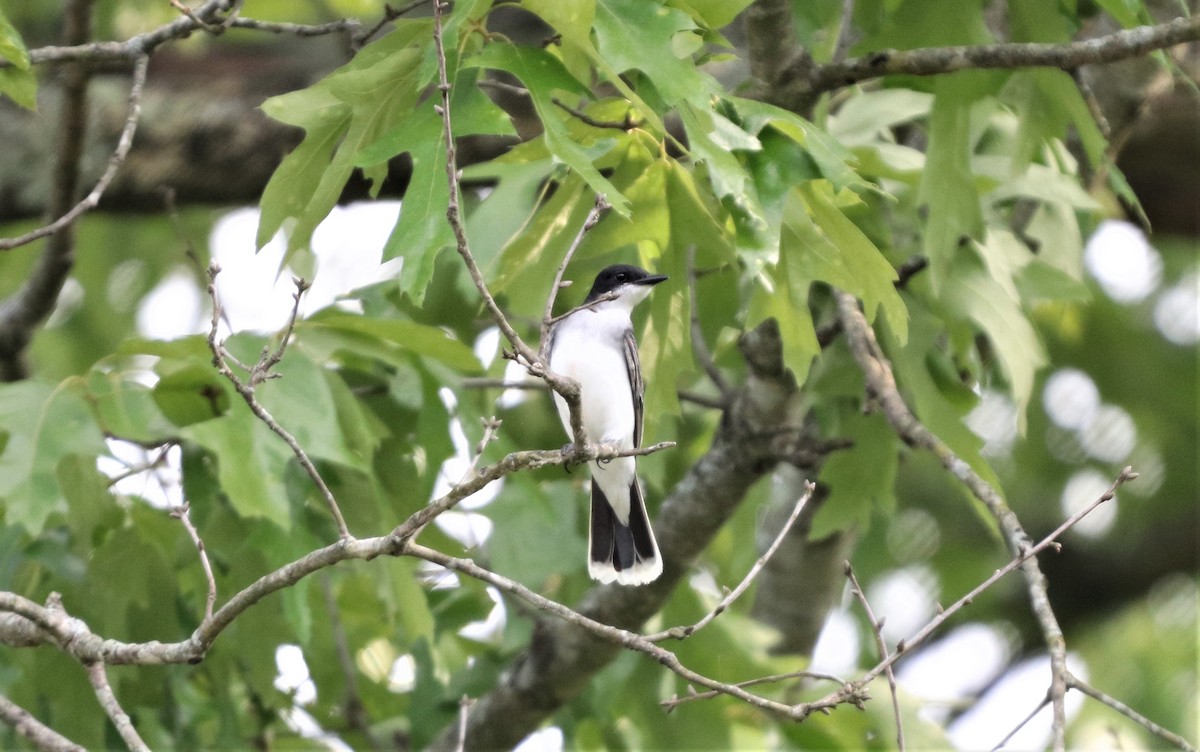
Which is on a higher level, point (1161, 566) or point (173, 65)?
point (173, 65)

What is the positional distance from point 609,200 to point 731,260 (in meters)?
1.03

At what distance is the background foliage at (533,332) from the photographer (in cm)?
324

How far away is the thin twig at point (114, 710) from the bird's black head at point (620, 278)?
6.07 feet

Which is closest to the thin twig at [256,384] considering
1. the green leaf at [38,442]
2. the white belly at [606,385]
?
the green leaf at [38,442]

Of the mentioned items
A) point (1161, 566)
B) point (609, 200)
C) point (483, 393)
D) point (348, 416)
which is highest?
point (609, 200)

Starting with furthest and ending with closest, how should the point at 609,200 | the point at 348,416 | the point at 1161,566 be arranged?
1. the point at 1161,566
2. the point at 348,416
3. the point at 609,200

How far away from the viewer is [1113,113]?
5.58 metres

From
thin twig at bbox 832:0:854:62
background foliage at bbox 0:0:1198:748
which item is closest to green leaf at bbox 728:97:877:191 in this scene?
background foliage at bbox 0:0:1198:748

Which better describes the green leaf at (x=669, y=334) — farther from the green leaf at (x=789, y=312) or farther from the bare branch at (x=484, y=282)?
the bare branch at (x=484, y=282)

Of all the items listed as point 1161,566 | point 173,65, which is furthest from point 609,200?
point 1161,566

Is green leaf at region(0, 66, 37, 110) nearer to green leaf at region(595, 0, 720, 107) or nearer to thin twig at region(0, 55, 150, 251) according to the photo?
thin twig at region(0, 55, 150, 251)

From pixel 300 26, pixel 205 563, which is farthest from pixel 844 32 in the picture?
pixel 205 563

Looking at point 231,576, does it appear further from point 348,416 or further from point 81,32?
point 81,32

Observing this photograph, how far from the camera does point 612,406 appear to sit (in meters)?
4.81
